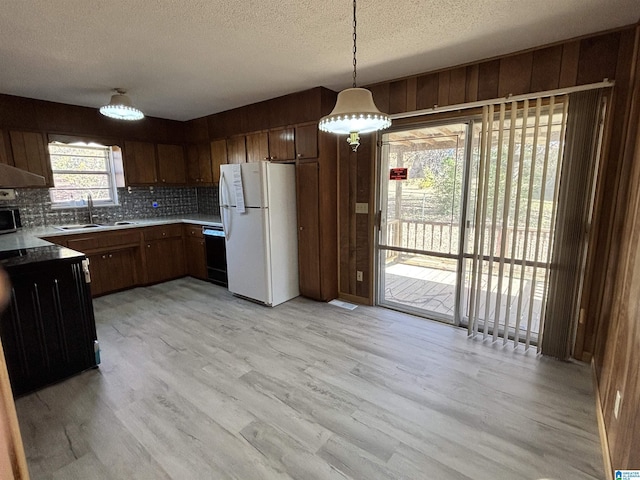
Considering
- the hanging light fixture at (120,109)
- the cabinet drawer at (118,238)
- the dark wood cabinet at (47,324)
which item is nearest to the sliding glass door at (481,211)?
the hanging light fixture at (120,109)

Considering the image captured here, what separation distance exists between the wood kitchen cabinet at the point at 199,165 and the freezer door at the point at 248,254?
4.47 ft

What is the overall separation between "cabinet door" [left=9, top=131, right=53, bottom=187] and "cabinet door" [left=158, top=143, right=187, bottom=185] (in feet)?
4.40

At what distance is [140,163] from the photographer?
462cm

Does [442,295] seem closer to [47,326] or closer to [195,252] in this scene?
[195,252]

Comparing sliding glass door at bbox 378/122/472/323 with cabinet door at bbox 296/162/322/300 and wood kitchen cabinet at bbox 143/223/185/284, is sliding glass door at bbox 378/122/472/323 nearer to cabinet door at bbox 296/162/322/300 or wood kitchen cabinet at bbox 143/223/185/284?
cabinet door at bbox 296/162/322/300

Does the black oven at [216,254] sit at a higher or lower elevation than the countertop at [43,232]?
lower

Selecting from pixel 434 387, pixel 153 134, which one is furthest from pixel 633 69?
pixel 153 134

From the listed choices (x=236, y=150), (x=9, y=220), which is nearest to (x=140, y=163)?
(x=236, y=150)

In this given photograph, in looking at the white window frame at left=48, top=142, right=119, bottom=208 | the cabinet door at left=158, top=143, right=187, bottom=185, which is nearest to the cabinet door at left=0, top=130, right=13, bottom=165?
the white window frame at left=48, top=142, right=119, bottom=208

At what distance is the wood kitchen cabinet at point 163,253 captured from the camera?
14.5 ft

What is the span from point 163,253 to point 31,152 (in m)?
1.85

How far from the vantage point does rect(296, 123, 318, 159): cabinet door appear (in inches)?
137

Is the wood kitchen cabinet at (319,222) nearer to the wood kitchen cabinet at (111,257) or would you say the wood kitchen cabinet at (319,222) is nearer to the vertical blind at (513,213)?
→ the vertical blind at (513,213)

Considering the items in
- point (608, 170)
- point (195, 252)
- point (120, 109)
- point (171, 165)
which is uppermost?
point (120, 109)
